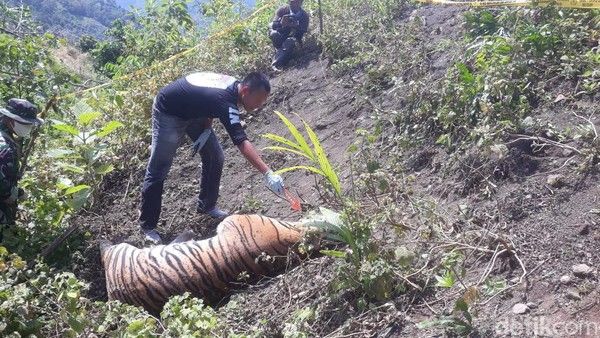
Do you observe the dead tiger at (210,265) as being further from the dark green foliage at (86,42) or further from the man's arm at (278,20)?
the dark green foliage at (86,42)

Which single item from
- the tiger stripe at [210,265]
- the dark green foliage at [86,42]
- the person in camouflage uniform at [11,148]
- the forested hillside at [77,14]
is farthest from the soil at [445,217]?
the forested hillside at [77,14]

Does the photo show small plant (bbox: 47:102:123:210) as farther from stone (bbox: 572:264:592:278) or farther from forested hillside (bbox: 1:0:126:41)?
forested hillside (bbox: 1:0:126:41)

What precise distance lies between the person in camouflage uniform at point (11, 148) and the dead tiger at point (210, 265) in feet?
4.12

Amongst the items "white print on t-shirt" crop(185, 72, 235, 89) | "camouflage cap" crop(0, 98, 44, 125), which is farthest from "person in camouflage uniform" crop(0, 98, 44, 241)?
"white print on t-shirt" crop(185, 72, 235, 89)

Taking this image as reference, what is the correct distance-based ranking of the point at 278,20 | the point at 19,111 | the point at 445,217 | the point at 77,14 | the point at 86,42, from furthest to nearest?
the point at 77,14 → the point at 86,42 → the point at 278,20 → the point at 19,111 → the point at 445,217

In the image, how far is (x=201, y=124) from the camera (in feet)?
17.0

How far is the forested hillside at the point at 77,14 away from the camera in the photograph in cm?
4784

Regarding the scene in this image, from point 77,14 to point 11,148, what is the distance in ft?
195

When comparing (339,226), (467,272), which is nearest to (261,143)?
(339,226)

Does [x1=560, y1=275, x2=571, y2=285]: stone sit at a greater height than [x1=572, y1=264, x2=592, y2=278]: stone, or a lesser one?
lesser

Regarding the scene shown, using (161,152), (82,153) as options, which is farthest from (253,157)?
(82,153)

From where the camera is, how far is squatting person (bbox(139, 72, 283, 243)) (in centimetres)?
450

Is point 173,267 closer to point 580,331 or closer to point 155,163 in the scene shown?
point 155,163

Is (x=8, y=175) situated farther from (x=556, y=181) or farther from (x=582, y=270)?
(x=582, y=270)
